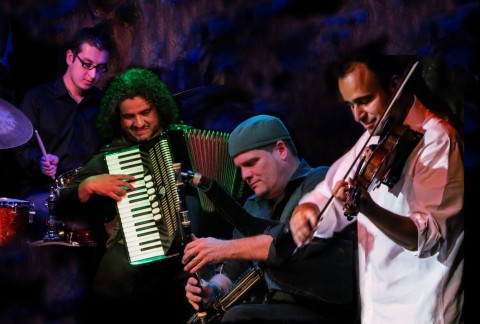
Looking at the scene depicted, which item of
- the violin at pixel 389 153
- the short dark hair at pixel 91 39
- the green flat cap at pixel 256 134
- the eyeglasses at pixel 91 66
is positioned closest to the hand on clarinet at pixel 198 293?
the green flat cap at pixel 256 134

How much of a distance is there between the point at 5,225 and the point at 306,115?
1934 mm

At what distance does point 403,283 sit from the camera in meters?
3.29

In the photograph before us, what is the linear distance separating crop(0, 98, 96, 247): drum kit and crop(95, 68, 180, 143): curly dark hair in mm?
325

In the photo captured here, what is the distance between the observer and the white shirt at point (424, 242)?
317cm

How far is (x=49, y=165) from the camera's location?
435 cm

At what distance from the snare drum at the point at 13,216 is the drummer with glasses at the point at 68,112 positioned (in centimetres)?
18

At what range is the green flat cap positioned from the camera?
4020 mm

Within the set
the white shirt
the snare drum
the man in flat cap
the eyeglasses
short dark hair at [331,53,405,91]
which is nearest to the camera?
the white shirt

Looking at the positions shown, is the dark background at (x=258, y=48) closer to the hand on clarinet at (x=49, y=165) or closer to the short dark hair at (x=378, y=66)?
the short dark hair at (x=378, y=66)

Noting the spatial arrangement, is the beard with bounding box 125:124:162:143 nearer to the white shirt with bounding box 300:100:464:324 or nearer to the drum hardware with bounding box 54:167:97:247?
the drum hardware with bounding box 54:167:97:247

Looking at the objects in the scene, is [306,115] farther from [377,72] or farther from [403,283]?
[403,283]

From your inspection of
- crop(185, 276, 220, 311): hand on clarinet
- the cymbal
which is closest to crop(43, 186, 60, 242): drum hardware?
the cymbal

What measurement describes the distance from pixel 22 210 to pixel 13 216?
0.21 feet

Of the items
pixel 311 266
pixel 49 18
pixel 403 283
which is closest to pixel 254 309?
pixel 311 266
